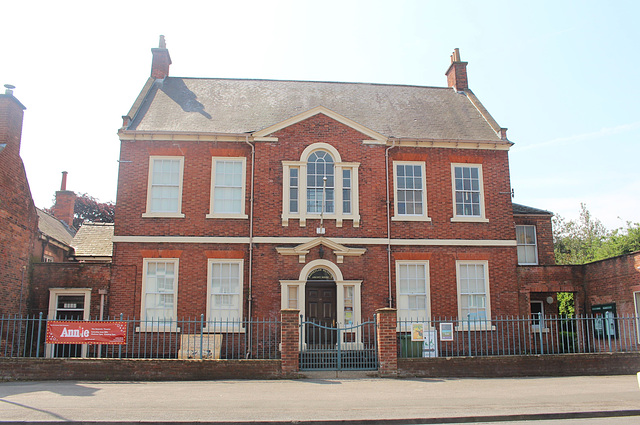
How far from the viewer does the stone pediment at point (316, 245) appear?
18594 millimetres

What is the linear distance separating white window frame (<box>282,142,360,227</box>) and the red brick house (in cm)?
4

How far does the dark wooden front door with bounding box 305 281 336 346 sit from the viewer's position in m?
18.7

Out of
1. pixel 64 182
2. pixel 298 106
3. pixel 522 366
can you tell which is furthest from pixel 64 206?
pixel 522 366

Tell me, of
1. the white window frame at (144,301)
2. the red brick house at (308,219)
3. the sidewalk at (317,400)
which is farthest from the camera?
the red brick house at (308,219)

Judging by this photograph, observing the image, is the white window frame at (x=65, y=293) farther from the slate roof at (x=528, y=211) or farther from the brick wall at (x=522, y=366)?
the slate roof at (x=528, y=211)

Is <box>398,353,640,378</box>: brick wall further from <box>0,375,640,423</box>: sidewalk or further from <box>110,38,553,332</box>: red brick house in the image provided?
<box>110,38,553,332</box>: red brick house

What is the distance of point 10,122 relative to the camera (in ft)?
62.2

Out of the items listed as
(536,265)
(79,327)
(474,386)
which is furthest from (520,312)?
(79,327)

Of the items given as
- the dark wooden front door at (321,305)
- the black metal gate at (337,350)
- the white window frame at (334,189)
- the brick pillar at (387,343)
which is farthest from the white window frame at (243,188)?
the brick pillar at (387,343)

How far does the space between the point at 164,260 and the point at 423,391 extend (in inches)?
395

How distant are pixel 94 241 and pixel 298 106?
36.2ft

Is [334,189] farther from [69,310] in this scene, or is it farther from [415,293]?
[69,310]

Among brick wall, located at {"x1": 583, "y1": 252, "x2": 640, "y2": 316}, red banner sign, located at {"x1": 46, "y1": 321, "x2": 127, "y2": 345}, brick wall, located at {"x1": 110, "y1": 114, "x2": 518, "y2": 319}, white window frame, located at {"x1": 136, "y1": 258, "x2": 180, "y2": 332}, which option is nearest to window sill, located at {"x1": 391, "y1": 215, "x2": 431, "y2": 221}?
brick wall, located at {"x1": 110, "y1": 114, "x2": 518, "y2": 319}

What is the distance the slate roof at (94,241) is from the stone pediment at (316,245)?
9010mm
